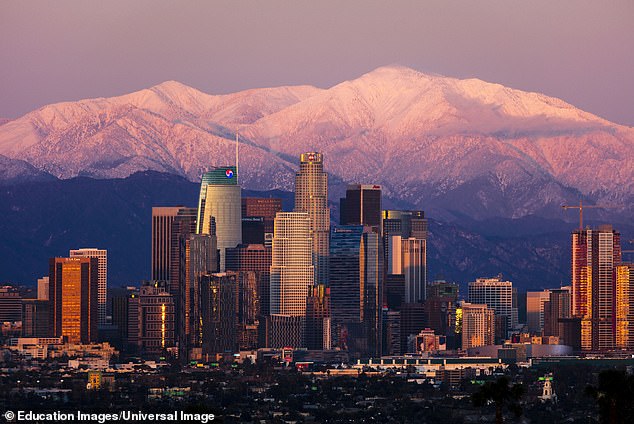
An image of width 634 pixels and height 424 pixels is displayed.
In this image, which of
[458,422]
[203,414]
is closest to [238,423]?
[458,422]

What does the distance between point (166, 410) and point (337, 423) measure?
553 inches

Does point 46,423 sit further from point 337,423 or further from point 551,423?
point 551,423

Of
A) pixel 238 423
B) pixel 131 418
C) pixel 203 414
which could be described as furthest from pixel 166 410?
pixel 203 414

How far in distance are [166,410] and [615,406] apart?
62661mm

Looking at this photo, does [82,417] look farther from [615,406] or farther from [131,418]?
[615,406]

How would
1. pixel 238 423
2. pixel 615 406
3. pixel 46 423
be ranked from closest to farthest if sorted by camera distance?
pixel 615 406, pixel 46 423, pixel 238 423

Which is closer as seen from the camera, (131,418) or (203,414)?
(203,414)

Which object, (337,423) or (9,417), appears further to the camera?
(337,423)

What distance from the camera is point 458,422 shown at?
646ft

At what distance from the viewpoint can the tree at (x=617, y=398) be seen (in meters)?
138

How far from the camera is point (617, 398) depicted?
138875 millimetres

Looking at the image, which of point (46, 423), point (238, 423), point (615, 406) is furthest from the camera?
point (238, 423)

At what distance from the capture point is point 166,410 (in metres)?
194

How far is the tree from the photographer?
138 metres
